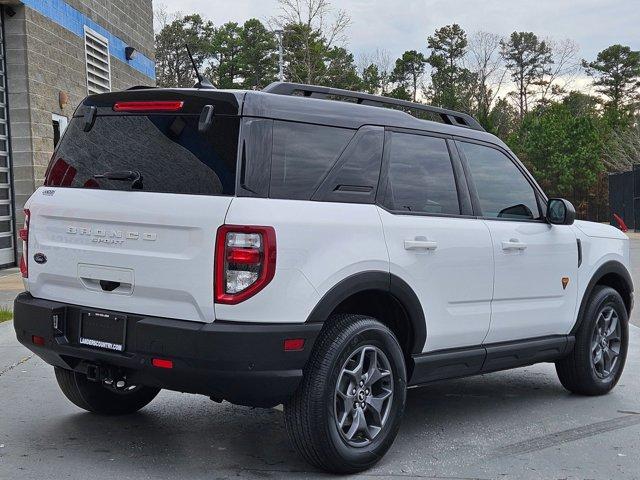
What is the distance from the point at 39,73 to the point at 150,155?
1208 cm

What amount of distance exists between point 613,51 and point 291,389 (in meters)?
72.6

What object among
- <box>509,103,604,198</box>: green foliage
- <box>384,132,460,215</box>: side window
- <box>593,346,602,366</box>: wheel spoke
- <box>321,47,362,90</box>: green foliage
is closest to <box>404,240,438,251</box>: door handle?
<box>384,132,460,215</box>: side window

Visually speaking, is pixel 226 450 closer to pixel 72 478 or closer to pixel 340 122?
pixel 72 478

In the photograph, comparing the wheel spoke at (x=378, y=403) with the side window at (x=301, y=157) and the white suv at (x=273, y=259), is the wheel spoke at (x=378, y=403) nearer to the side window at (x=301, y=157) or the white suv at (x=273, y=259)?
the white suv at (x=273, y=259)

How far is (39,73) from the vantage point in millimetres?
15742

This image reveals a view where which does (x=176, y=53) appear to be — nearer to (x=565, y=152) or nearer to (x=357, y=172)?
(x=565, y=152)

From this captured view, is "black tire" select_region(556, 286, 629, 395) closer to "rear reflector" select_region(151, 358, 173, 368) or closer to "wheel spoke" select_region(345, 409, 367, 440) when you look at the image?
"wheel spoke" select_region(345, 409, 367, 440)

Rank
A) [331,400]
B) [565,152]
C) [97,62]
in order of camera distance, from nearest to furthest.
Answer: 1. [331,400]
2. [97,62]
3. [565,152]

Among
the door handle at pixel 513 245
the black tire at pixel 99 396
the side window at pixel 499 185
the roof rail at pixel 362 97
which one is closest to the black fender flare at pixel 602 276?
the side window at pixel 499 185

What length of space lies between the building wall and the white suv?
34.7 feet

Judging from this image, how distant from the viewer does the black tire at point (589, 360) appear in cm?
651

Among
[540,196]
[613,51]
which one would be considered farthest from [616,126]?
[540,196]

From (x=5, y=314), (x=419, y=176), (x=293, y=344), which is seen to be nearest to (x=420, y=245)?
(x=419, y=176)

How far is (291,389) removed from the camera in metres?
4.34
